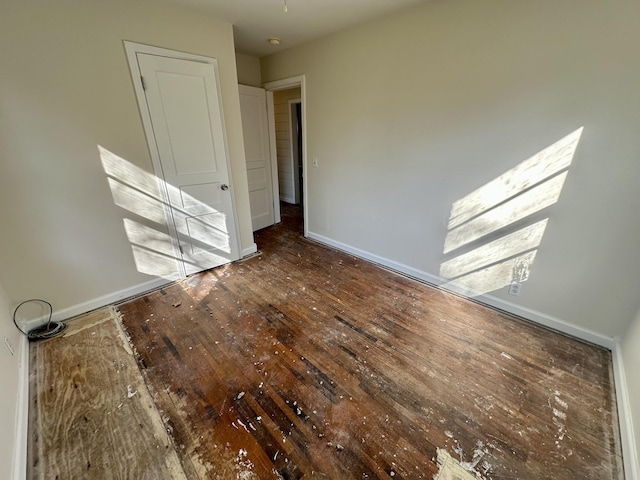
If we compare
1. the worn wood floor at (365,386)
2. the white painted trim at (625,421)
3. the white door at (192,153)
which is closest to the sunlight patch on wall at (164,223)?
the white door at (192,153)

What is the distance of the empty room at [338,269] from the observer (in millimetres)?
1382

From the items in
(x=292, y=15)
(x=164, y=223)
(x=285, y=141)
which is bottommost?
(x=164, y=223)

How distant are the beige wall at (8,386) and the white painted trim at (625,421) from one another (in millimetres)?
2697

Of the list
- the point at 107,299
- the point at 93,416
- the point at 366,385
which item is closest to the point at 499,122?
the point at 366,385

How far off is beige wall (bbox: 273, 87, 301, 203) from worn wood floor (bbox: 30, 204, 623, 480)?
11.2ft

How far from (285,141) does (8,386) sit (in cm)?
498

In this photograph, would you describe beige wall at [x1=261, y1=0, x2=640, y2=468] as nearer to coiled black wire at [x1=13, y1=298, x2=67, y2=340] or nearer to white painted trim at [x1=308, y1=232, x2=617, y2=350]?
white painted trim at [x1=308, y1=232, x2=617, y2=350]

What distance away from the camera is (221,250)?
3127mm

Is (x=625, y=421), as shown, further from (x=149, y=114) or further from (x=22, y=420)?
(x=149, y=114)

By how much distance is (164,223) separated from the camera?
2582 mm

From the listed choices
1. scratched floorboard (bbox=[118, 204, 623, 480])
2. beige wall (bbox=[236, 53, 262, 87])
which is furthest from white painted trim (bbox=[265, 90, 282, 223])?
scratched floorboard (bbox=[118, 204, 623, 480])

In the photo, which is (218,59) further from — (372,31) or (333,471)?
(333,471)

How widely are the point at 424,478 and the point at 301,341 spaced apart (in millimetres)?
1062

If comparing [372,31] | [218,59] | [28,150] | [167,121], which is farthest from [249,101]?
[28,150]
